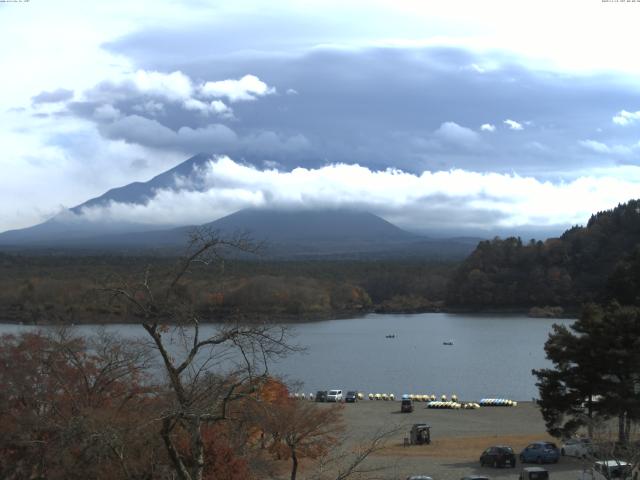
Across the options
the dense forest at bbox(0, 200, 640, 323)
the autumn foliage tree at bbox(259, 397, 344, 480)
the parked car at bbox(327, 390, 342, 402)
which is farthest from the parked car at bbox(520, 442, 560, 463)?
the dense forest at bbox(0, 200, 640, 323)

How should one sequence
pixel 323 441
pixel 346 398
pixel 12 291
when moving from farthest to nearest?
pixel 12 291 → pixel 346 398 → pixel 323 441

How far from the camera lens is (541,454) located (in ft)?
56.7

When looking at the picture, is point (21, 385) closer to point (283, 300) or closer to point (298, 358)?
point (298, 358)

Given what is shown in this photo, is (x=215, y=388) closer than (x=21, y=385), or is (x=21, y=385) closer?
(x=215, y=388)

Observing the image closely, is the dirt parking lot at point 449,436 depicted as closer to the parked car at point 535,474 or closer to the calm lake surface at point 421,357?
the parked car at point 535,474

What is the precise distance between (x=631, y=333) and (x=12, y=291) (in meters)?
61.5

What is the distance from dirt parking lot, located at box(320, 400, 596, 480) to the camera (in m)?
16.8

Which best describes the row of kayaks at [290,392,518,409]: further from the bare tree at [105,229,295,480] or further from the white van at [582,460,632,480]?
the bare tree at [105,229,295,480]

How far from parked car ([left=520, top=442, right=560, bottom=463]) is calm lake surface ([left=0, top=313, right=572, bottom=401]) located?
7.40 m

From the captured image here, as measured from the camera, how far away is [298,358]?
4944 cm

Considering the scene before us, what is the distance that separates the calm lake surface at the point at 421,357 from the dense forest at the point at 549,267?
814 cm

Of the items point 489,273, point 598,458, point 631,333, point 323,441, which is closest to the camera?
point 598,458

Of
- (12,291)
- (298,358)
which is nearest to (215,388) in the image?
(298,358)

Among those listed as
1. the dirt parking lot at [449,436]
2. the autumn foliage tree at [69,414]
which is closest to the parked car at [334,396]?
the dirt parking lot at [449,436]
